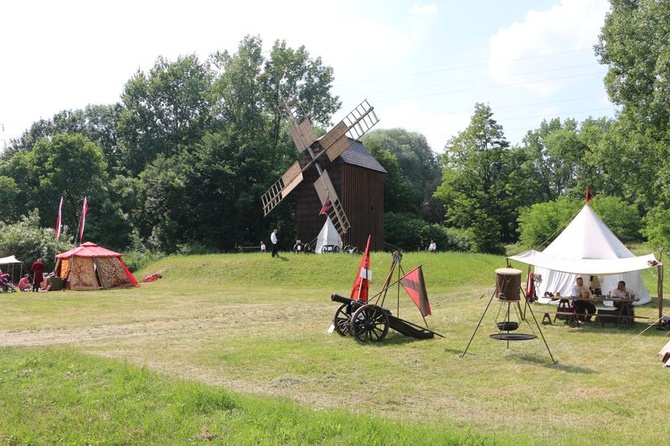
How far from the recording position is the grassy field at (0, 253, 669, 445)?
6.59 meters

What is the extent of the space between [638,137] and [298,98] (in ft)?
99.8

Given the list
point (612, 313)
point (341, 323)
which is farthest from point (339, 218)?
point (341, 323)

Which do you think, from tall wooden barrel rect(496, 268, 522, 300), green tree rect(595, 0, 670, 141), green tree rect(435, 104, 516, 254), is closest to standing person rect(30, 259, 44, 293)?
tall wooden barrel rect(496, 268, 522, 300)

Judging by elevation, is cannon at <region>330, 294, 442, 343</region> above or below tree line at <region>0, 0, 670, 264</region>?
below

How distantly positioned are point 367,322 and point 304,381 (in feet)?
12.4

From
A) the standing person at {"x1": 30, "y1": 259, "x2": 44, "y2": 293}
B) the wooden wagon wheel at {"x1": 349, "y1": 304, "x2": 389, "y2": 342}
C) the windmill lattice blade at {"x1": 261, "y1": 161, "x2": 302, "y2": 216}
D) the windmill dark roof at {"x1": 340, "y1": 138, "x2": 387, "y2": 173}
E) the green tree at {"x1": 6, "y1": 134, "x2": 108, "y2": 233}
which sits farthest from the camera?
the green tree at {"x1": 6, "y1": 134, "x2": 108, "y2": 233}

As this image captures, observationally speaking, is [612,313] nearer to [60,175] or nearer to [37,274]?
[37,274]

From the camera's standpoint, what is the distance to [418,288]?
42.2 feet

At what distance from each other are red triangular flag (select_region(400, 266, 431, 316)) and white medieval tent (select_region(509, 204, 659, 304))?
3.67 m

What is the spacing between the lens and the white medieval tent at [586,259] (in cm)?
1498

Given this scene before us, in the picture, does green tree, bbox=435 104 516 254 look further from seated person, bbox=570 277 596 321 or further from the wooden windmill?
seated person, bbox=570 277 596 321

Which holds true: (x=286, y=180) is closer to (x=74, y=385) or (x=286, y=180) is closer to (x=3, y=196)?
(x=3, y=196)

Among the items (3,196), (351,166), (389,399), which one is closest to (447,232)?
(351,166)

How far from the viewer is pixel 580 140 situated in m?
63.1
